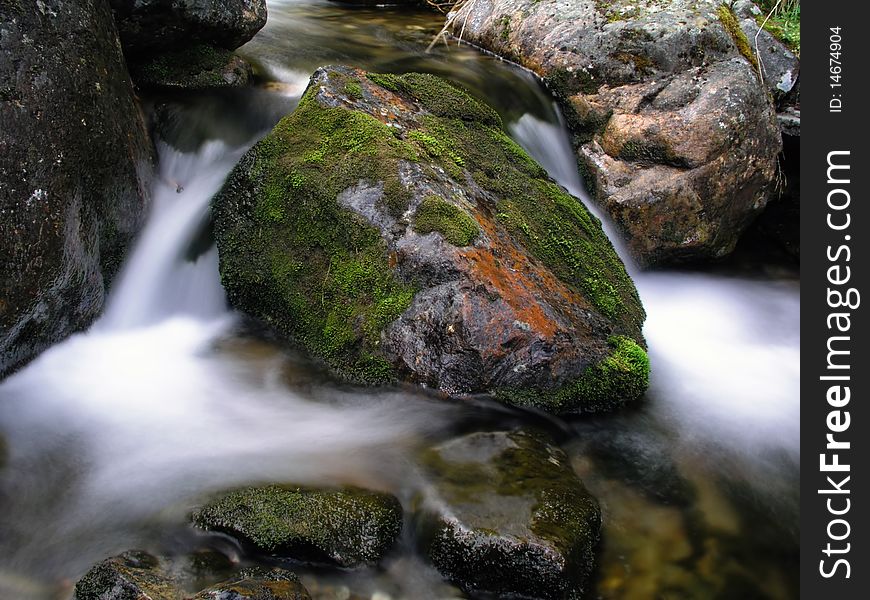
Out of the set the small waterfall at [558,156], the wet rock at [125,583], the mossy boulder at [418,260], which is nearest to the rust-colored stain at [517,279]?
the mossy boulder at [418,260]

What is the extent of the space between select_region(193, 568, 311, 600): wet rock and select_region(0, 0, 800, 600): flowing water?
299mm

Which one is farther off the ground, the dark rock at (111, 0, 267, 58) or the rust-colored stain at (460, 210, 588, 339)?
the dark rock at (111, 0, 267, 58)

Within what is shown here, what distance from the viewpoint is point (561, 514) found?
3400 mm

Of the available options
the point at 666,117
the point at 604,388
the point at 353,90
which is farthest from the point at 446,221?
the point at 666,117

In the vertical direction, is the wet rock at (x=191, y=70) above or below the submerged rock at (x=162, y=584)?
above

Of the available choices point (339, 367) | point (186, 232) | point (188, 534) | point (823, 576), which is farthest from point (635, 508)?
point (186, 232)

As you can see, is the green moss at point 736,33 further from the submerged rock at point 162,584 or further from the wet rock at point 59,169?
the submerged rock at point 162,584

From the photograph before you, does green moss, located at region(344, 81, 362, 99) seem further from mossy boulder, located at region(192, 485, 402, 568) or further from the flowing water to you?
mossy boulder, located at region(192, 485, 402, 568)

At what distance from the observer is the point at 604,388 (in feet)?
14.4

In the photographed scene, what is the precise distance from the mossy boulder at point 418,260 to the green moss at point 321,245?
0.4 inches

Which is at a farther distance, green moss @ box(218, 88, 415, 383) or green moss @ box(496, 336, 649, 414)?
green moss @ box(218, 88, 415, 383)

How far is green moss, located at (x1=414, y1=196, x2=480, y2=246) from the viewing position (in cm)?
430

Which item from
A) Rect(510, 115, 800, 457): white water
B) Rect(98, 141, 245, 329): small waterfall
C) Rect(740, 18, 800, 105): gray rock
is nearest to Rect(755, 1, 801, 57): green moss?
Rect(740, 18, 800, 105): gray rock

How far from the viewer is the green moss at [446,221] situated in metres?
4.30
